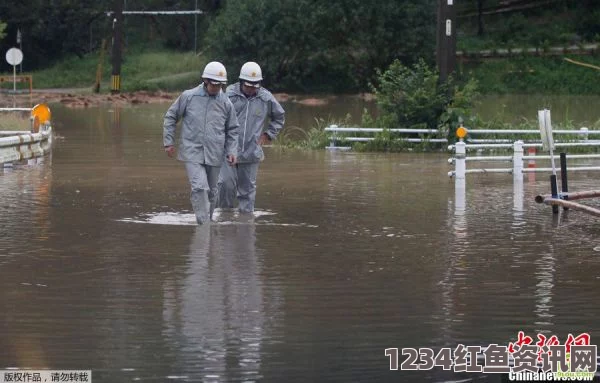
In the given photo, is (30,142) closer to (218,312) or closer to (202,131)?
(202,131)

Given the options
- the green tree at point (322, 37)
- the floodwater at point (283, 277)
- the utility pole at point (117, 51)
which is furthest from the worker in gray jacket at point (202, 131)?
the green tree at point (322, 37)

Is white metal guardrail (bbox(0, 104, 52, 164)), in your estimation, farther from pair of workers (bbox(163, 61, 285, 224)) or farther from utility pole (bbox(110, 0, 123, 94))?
utility pole (bbox(110, 0, 123, 94))

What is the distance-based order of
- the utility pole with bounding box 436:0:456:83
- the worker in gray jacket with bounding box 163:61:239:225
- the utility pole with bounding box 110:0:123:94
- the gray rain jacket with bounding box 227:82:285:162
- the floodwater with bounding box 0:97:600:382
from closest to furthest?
the floodwater with bounding box 0:97:600:382, the worker in gray jacket with bounding box 163:61:239:225, the gray rain jacket with bounding box 227:82:285:162, the utility pole with bounding box 436:0:456:83, the utility pole with bounding box 110:0:123:94

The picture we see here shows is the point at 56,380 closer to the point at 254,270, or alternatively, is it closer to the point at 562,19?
the point at 254,270

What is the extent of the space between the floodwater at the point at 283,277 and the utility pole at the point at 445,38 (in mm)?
9254

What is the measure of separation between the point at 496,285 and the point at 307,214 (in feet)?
17.0

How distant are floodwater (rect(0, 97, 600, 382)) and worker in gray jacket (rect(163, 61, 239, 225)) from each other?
474 millimetres

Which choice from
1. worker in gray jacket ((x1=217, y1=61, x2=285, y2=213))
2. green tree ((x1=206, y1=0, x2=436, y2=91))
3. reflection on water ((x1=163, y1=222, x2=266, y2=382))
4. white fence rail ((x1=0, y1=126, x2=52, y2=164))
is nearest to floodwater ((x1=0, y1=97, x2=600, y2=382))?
reflection on water ((x1=163, y1=222, x2=266, y2=382))

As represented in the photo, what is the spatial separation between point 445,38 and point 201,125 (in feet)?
49.6

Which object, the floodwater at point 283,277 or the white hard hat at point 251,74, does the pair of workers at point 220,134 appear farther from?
the floodwater at point 283,277

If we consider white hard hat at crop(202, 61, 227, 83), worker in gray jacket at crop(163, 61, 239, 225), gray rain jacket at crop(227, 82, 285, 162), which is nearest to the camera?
white hard hat at crop(202, 61, 227, 83)

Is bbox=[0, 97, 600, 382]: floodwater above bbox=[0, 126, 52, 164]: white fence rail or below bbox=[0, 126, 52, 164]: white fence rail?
below

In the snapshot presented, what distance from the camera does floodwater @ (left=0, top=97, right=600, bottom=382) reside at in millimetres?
8773

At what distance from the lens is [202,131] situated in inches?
594
